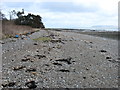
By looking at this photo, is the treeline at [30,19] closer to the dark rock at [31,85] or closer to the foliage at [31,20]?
the foliage at [31,20]

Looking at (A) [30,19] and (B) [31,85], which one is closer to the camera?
(B) [31,85]

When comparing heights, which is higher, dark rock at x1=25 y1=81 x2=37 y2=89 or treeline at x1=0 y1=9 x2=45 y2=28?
treeline at x1=0 y1=9 x2=45 y2=28

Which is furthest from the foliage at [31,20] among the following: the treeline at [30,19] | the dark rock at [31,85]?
the dark rock at [31,85]

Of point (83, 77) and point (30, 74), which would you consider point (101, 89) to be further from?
point (30, 74)

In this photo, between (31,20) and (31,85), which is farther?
(31,20)

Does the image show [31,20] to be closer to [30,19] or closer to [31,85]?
[30,19]

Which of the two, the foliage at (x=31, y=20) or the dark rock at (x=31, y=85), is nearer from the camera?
the dark rock at (x=31, y=85)

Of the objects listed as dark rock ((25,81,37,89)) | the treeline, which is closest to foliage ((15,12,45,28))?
the treeline

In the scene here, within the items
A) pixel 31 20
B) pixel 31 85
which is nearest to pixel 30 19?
pixel 31 20

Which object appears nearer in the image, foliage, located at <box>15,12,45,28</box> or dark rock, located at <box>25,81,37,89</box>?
dark rock, located at <box>25,81,37,89</box>

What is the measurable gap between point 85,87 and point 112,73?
2.55 m

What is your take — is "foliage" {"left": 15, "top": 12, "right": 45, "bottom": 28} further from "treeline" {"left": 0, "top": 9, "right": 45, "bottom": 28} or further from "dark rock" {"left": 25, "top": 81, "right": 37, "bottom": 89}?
"dark rock" {"left": 25, "top": 81, "right": 37, "bottom": 89}

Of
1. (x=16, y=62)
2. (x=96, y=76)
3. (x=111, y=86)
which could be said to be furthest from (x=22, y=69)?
(x=111, y=86)

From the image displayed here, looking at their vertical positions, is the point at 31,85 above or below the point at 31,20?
below
